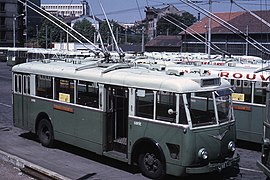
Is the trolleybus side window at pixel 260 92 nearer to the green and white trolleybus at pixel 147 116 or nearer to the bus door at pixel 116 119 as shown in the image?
the green and white trolleybus at pixel 147 116

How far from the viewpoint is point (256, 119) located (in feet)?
43.0

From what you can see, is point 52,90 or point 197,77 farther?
point 52,90

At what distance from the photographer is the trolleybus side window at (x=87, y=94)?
38.0 feet

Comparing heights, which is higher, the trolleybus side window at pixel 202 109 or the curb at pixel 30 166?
the trolleybus side window at pixel 202 109

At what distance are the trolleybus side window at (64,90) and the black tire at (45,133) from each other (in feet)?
3.27

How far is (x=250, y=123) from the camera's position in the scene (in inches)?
523

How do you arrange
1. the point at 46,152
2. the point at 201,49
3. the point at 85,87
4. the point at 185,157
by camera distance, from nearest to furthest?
the point at 185,157
the point at 85,87
the point at 46,152
the point at 201,49

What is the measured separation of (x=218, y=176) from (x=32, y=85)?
246 inches

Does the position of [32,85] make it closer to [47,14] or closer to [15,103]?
[15,103]

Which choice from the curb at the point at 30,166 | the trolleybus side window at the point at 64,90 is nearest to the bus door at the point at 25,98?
the trolleybus side window at the point at 64,90

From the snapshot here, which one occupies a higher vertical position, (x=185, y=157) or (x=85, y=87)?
(x=85, y=87)

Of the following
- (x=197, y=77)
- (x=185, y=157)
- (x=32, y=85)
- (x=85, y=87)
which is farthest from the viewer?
(x=32, y=85)

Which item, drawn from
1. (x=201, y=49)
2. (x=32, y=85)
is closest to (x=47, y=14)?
(x=32, y=85)

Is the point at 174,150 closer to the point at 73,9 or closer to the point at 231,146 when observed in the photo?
the point at 231,146
